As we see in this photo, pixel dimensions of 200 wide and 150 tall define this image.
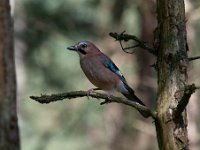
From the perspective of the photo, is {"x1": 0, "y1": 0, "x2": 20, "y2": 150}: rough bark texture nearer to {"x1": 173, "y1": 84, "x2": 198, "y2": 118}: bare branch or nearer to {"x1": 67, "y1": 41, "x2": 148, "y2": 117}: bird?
{"x1": 67, "y1": 41, "x2": 148, "y2": 117}: bird

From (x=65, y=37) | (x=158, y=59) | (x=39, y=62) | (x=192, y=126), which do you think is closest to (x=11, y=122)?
(x=158, y=59)

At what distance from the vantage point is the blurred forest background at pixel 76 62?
14.0 metres

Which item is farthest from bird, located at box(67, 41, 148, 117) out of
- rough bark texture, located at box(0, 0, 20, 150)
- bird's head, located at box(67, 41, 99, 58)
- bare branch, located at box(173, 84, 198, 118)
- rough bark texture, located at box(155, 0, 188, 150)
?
bare branch, located at box(173, 84, 198, 118)

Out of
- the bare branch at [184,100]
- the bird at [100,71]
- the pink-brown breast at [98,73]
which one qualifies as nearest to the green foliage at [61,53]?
the bird at [100,71]

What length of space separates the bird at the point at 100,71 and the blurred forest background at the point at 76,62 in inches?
242

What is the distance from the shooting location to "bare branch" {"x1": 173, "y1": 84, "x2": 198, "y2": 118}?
3056 millimetres

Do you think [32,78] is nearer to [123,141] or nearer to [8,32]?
[123,141]

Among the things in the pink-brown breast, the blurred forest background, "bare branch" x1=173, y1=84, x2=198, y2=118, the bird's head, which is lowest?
"bare branch" x1=173, y1=84, x2=198, y2=118

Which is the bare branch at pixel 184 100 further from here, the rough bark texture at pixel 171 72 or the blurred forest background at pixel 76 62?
the blurred forest background at pixel 76 62

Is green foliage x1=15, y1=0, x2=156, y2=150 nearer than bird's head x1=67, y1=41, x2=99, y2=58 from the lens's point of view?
No

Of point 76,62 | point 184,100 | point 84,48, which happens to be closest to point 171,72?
point 184,100

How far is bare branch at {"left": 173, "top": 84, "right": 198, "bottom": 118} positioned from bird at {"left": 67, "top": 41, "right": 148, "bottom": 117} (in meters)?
2.08

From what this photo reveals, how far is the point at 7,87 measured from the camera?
22.6 feet

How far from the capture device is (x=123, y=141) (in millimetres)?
14375
